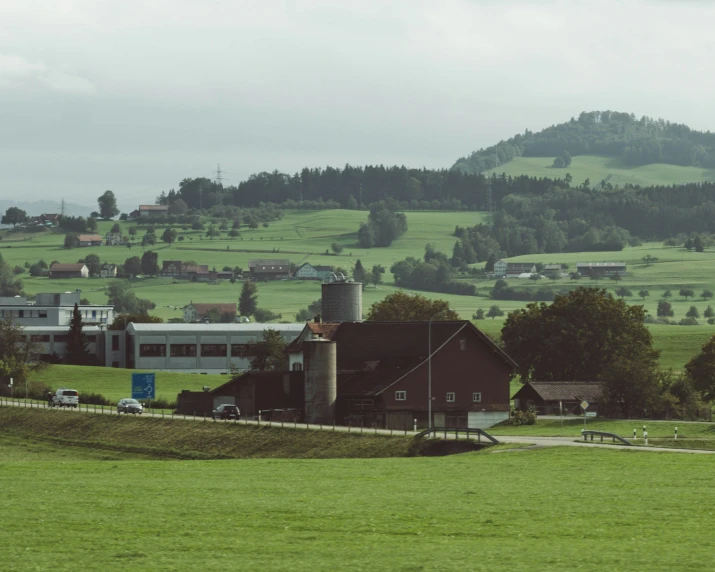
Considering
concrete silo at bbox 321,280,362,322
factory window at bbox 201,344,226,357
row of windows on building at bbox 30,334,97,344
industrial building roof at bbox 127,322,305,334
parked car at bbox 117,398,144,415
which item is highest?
concrete silo at bbox 321,280,362,322

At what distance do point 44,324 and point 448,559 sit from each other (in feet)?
570

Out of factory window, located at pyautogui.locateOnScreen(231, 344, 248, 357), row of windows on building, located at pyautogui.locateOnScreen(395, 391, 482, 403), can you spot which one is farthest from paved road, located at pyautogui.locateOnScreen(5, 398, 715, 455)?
factory window, located at pyautogui.locateOnScreen(231, 344, 248, 357)

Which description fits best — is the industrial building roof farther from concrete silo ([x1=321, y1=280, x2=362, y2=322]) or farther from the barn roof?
the barn roof

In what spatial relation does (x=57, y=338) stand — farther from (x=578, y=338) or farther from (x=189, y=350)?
(x=578, y=338)

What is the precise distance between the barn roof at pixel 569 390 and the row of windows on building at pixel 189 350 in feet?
204

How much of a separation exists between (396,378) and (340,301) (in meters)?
23.4

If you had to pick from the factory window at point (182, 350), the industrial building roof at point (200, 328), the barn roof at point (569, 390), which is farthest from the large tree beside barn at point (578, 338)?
the factory window at point (182, 350)

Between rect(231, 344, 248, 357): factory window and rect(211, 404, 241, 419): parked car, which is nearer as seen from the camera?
rect(211, 404, 241, 419): parked car

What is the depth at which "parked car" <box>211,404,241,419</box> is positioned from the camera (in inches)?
3369

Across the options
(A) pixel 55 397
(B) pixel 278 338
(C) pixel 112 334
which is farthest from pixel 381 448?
(C) pixel 112 334

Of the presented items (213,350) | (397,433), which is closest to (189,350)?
(213,350)

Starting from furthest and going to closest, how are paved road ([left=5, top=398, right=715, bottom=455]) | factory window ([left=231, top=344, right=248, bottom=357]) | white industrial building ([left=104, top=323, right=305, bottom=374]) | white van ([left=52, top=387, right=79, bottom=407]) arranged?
factory window ([left=231, top=344, right=248, bottom=357]), white industrial building ([left=104, top=323, right=305, bottom=374]), white van ([left=52, top=387, right=79, bottom=407]), paved road ([left=5, top=398, right=715, bottom=455])

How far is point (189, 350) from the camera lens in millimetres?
153750

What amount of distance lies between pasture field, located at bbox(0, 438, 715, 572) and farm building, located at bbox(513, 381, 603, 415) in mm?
48397
